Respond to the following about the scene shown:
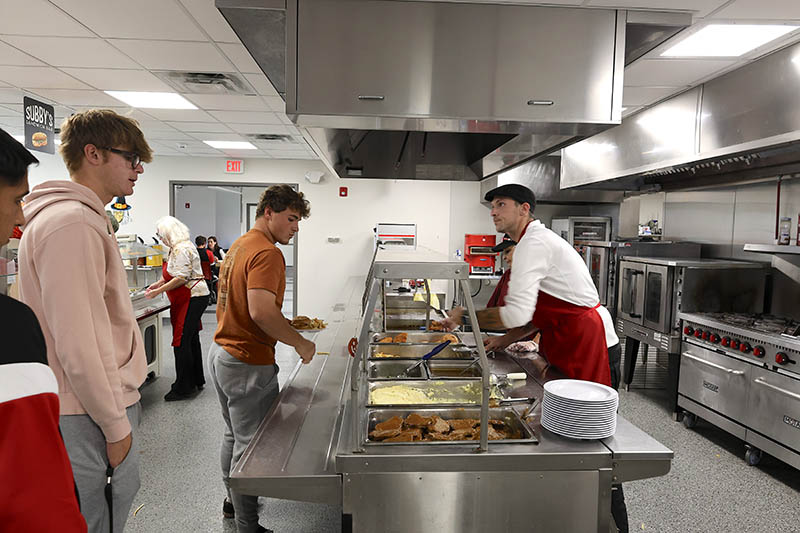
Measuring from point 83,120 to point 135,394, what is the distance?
2.89 feet

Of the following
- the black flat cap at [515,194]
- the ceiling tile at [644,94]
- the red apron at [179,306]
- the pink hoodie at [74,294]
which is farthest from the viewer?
the red apron at [179,306]

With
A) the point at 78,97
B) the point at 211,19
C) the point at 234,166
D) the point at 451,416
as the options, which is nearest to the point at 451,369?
the point at 451,416

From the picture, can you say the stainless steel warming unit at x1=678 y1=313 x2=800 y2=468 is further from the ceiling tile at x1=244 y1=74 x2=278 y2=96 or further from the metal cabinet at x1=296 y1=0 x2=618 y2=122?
the ceiling tile at x1=244 y1=74 x2=278 y2=96

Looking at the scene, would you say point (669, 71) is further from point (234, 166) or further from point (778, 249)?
→ point (234, 166)

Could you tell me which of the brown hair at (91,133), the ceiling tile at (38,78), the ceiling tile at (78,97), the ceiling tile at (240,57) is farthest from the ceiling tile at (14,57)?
the brown hair at (91,133)

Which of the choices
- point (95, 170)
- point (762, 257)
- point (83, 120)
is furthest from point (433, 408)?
point (762, 257)

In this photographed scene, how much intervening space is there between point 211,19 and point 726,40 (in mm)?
3022

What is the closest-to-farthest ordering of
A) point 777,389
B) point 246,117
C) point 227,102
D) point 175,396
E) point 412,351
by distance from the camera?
point 412,351 → point 777,389 → point 175,396 → point 227,102 → point 246,117

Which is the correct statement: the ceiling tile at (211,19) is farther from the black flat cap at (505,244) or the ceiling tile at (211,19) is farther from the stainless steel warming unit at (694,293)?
the stainless steel warming unit at (694,293)

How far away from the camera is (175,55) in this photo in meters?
3.50

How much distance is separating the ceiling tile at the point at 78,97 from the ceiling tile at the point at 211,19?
6.93 ft

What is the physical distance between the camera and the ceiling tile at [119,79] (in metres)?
3.90

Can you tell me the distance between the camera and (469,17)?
2.18 meters

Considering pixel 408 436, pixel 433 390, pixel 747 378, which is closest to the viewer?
pixel 408 436
